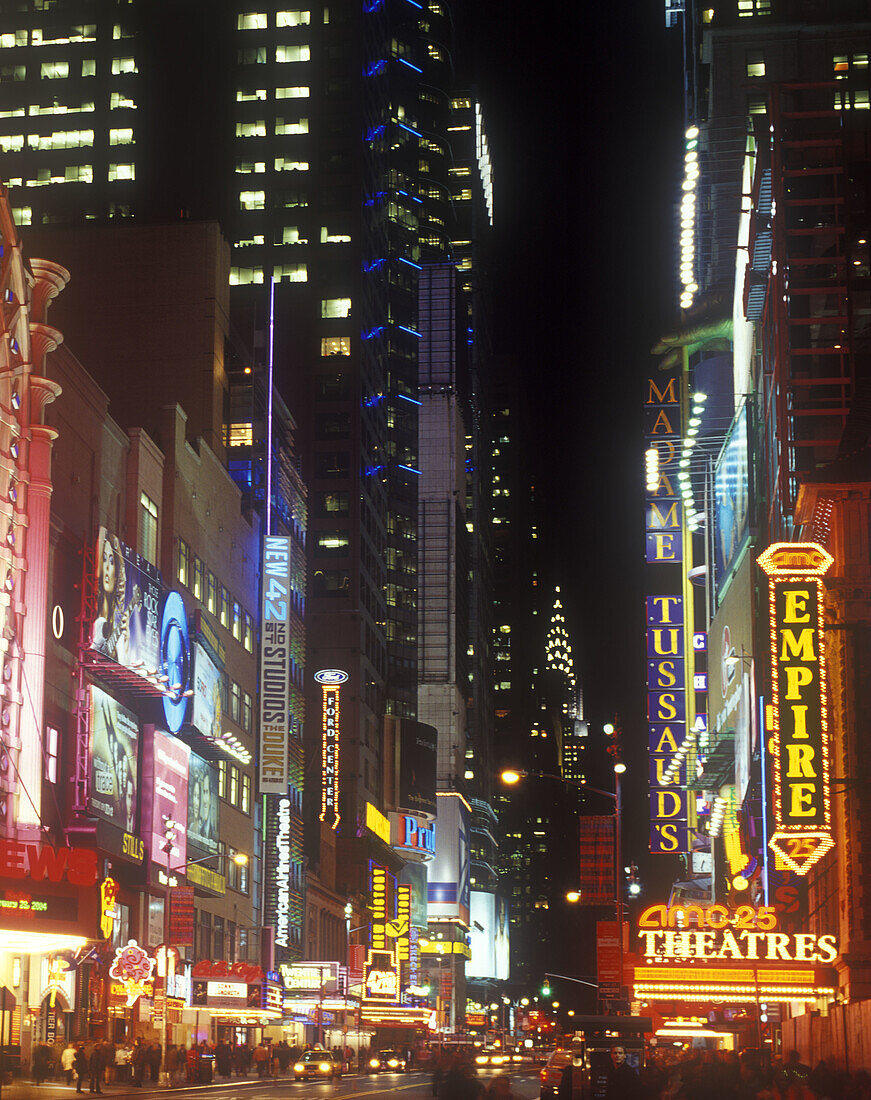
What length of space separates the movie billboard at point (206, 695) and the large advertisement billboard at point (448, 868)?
401 feet

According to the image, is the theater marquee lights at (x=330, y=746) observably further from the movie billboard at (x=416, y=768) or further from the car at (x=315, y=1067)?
the movie billboard at (x=416, y=768)

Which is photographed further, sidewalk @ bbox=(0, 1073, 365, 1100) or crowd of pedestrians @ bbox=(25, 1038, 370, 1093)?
crowd of pedestrians @ bbox=(25, 1038, 370, 1093)

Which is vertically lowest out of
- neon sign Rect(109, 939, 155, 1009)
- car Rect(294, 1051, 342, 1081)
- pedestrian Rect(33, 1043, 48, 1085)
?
car Rect(294, 1051, 342, 1081)

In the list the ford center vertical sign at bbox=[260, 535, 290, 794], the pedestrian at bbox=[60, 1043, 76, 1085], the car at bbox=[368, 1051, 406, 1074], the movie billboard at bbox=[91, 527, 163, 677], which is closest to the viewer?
the pedestrian at bbox=[60, 1043, 76, 1085]

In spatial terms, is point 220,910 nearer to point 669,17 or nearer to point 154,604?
point 154,604

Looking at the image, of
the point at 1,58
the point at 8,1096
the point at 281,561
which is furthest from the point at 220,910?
the point at 1,58

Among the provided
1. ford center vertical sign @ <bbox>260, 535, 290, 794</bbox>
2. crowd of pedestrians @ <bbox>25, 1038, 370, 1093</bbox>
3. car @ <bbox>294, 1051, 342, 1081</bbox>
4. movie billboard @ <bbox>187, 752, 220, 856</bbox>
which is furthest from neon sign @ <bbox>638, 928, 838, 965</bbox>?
ford center vertical sign @ <bbox>260, 535, 290, 794</bbox>

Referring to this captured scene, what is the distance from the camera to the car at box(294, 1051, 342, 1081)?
63250mm

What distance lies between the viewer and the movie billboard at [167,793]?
63.9 metres

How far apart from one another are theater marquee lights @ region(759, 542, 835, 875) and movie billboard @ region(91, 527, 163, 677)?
26138mm

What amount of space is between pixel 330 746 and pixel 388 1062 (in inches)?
1125

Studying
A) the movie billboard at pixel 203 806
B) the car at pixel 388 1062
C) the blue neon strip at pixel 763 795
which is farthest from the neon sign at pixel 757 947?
the car at pixel 388 1062

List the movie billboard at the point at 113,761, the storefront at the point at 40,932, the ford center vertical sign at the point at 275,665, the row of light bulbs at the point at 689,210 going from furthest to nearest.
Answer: the ford center vertical sign at the point at 275,665
the row of light bulbs at the point at 689,210
the movie billboard at the point at 113,761
the storefront at the point at 40,932

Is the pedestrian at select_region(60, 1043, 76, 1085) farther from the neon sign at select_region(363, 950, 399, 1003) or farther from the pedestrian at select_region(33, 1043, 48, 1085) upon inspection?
the neon sign at select_region(363, 950, 399, 1003)
